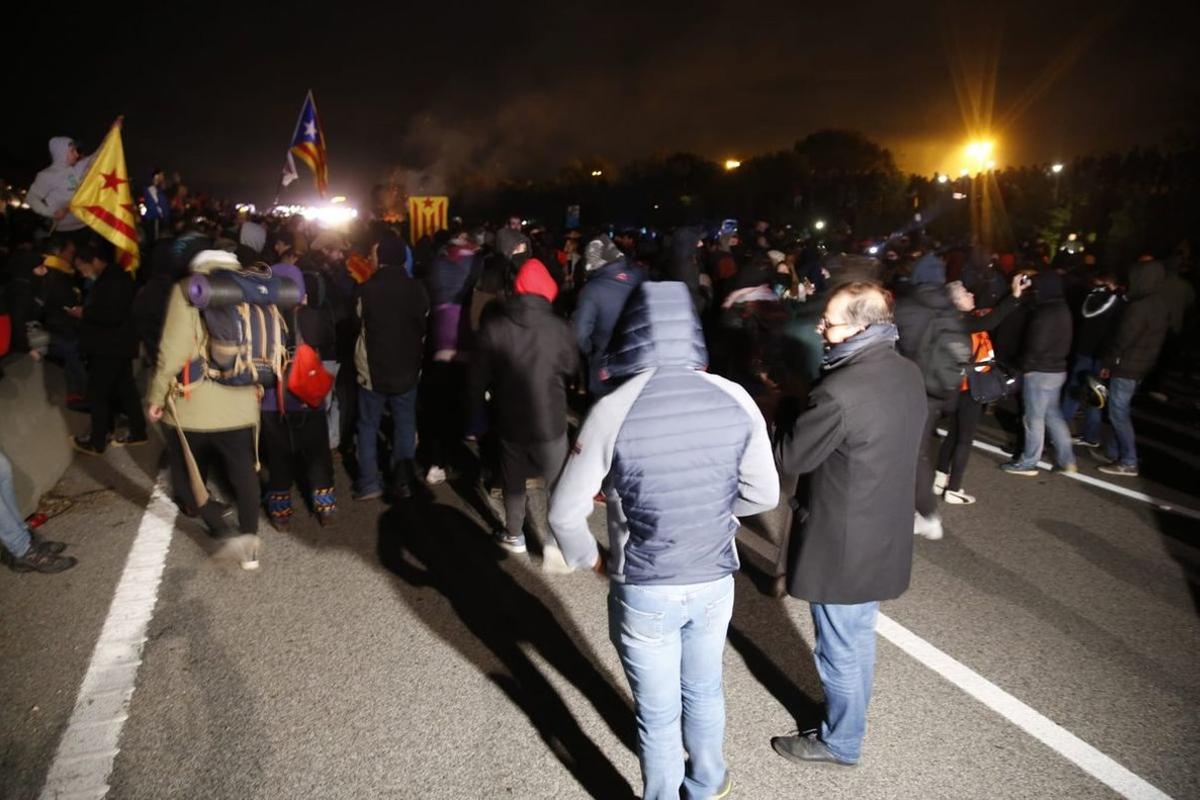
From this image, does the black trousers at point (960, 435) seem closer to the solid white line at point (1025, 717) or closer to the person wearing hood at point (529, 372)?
the solid white line at point (1025, 717)

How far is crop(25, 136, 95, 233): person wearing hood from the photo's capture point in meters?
8.28

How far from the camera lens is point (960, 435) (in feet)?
19.6

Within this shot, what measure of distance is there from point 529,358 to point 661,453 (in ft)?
8.46

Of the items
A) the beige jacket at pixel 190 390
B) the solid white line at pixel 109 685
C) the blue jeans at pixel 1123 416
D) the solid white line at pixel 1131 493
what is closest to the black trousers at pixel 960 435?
the solid white line at pixel 1131 493

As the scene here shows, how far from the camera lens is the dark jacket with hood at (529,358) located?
4.64m

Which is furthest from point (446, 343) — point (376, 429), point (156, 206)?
point (156, 206)

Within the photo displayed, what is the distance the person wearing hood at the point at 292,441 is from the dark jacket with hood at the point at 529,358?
1.28 m

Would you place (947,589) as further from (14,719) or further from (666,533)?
(14,719)

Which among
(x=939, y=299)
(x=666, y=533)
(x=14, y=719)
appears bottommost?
(x=14, y=719)

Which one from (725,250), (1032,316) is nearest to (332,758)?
(1032,316)

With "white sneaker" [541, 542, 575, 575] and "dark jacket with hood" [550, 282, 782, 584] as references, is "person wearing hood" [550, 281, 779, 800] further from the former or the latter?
"white sneaker" [541, 542, 575, 575]

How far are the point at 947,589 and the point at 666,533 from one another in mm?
3310

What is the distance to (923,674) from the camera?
12.6 ft

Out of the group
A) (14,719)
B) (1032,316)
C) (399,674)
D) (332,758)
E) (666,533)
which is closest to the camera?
(666,533)
